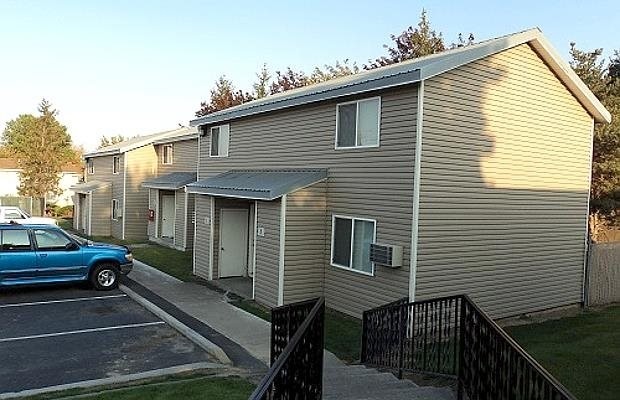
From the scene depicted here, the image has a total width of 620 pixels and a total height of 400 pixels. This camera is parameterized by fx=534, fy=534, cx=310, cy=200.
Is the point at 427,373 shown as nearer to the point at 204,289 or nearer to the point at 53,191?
the point at 204,289

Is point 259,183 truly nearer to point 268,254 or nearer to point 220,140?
point 268,254

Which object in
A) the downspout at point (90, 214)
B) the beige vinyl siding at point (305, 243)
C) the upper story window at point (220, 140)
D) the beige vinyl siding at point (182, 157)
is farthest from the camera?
the downspout at point (90, 214)

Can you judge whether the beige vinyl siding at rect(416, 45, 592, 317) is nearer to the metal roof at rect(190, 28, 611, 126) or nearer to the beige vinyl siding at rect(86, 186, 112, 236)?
the metal roof at rect(190, 28, 611, 126)

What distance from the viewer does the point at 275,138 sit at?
15.8m

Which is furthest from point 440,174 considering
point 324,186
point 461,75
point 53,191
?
point 53,191

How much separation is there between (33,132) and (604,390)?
43.9 meters

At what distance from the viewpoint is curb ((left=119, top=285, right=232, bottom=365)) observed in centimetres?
927

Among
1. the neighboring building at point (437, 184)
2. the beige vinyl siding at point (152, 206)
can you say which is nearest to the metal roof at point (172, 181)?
the beige vinyl siding at point (152, 206)

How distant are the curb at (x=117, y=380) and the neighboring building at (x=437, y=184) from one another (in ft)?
15.2

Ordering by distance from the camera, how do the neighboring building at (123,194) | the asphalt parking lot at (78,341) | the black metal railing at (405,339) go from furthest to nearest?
the neighboring building at (123,194) → the asphalt parking lot at (78,341) → the black metal railing at (405,339)

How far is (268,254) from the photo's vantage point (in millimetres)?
13680

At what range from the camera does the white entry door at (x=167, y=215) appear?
27.4 metres

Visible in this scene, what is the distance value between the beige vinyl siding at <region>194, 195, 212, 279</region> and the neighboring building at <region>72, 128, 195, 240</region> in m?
10.2

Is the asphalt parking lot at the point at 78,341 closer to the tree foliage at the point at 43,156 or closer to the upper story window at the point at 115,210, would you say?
the upper story window at the point at 115,210
